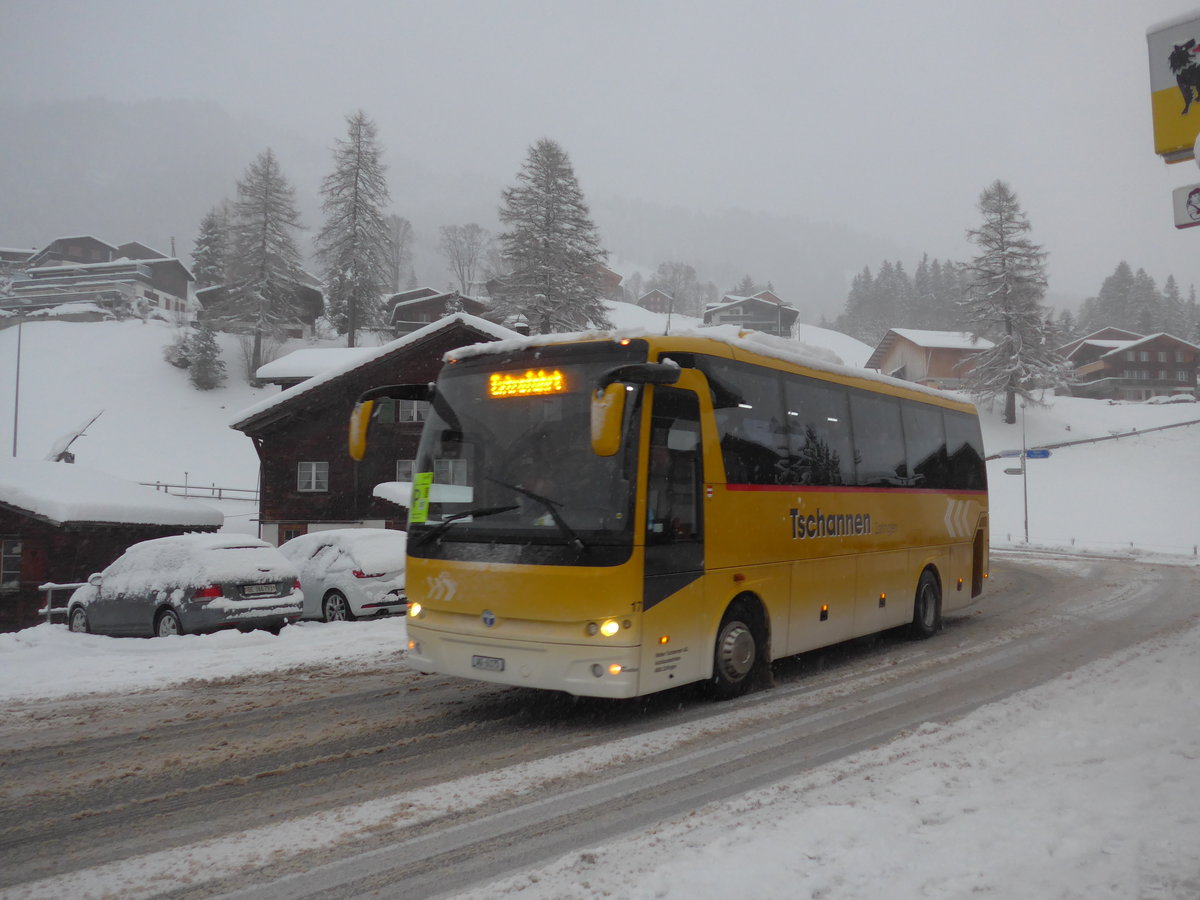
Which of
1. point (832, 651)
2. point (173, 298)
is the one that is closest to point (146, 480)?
point (832, 651)

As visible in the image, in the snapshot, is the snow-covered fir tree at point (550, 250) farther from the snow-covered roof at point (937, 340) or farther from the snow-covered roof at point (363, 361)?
the snow-covered roof at point (937, 340)

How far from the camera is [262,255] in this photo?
69250mm

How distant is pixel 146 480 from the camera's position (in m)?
51.6

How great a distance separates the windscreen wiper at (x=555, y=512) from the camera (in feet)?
22.7

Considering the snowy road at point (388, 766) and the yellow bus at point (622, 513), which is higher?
the yellow bus at point (622, 513)

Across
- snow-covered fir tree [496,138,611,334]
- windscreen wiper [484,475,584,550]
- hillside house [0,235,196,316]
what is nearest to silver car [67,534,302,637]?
windscreen wiper [484,475,584,550]

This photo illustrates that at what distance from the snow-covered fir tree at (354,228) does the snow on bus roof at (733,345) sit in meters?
57.8

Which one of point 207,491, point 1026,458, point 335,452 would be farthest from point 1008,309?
point 207,491

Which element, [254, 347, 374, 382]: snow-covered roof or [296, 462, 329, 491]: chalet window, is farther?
[254, 347, 374, 382]: snow-covered roof

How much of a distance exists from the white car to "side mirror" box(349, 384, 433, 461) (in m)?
6.63

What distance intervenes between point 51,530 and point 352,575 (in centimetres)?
1447

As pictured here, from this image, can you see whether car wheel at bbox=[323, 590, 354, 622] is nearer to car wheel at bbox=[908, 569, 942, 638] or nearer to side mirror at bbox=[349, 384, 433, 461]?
side mirror at bbox=[349, 384, 433, 461]

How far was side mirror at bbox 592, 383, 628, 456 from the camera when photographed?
6.08 meters

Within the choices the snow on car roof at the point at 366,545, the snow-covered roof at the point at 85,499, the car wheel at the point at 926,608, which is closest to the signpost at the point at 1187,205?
the car wheel at the point at 926,608
